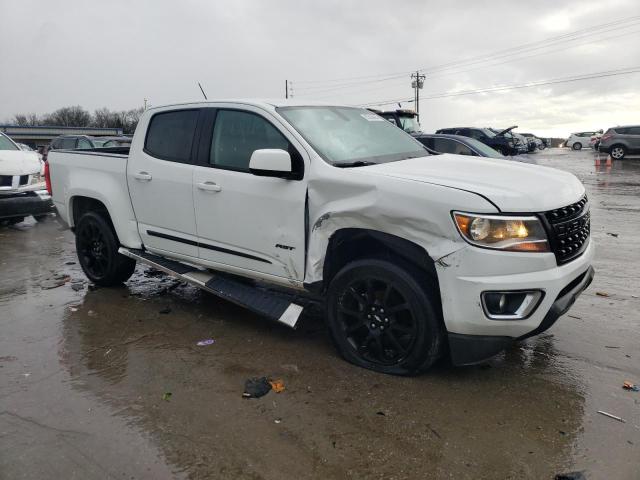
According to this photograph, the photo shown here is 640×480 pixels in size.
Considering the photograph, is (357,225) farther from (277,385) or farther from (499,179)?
(277,385)

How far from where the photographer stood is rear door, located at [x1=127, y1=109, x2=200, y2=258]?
4754 mm

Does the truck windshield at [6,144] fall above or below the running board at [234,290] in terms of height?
above

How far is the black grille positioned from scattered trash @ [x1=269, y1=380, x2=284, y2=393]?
6.37ft

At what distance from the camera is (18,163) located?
10.1 m

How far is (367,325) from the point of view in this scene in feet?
12.4

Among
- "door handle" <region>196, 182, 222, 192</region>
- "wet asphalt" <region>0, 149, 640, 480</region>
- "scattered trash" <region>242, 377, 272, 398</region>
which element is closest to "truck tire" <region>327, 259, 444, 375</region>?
"wet asphalt" <region>0, 149, 640, 480</region>

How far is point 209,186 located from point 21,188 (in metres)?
7.23

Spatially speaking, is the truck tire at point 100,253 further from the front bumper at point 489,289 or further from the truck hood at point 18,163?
the truck hood at point 18,163

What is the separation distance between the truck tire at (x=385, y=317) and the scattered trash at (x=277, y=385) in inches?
20.3

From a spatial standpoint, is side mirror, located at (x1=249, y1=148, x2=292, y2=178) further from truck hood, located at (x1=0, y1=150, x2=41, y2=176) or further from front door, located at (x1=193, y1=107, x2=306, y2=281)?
truck hood, located at (x1=0, y1=150, x2=41, y2=176)

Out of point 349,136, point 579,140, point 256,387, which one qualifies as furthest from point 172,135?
point 579,140

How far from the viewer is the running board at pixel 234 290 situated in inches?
166

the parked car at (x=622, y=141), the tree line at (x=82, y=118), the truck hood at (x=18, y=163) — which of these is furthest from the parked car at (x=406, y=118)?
the tree line at (x=82, y=118)

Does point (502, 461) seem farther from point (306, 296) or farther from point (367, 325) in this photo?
point (306, 296)
